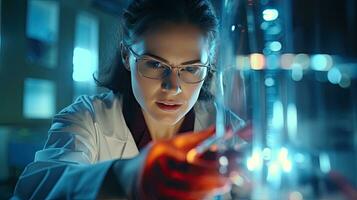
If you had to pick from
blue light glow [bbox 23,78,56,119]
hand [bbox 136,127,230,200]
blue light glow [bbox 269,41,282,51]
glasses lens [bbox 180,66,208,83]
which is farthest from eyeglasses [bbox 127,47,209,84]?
blue light glow [bbox 23,78,56,119]

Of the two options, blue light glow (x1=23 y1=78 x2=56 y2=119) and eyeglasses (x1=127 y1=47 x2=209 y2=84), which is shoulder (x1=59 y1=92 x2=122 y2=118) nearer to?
eyeglasses (x1=127 y1=47 x2=209 y2=84)

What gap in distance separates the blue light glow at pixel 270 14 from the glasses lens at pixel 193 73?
12 cm

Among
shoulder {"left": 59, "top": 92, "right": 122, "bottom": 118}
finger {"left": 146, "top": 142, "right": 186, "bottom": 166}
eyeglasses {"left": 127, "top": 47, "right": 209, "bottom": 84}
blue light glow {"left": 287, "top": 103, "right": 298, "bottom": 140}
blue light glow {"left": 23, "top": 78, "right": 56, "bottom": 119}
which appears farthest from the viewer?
blue light glow {"left": 23, "top": 78, "right": 56, "bottom": 119}

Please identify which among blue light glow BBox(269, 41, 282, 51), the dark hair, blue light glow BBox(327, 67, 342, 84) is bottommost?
blue light glow BBox(327, 67, 342, 84)

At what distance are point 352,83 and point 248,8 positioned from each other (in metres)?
0.17

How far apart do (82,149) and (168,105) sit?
0.14 meters

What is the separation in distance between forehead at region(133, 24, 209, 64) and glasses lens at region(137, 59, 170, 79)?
13 mm

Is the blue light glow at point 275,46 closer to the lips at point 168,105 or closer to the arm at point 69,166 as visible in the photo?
the lips at point 168,105

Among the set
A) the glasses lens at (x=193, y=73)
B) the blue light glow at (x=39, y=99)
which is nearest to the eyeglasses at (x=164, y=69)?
the glasses lens at (x=193, y=73)

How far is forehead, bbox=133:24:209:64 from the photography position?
551mm

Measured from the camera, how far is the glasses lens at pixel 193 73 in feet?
1.88

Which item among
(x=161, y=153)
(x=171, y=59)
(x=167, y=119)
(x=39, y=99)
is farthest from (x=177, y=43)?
(x=39, y=99)

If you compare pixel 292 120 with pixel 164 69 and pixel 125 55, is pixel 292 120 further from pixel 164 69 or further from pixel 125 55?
pixel 125 55

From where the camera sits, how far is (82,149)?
566 millimetres
